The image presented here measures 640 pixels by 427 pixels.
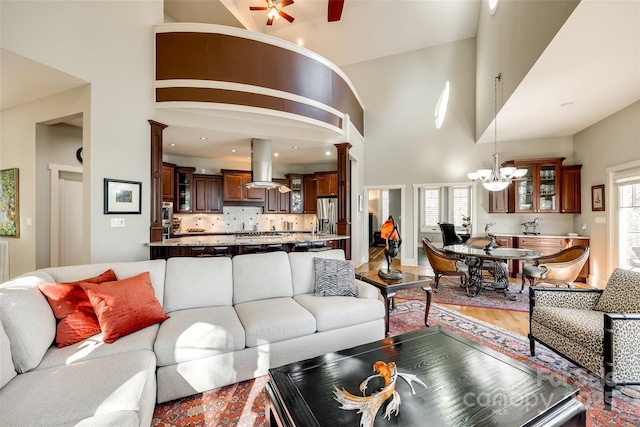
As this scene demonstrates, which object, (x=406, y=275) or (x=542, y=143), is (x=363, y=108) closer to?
(x=542, y=143)

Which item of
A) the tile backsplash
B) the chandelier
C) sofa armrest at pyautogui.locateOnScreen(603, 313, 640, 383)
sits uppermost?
the chandelier

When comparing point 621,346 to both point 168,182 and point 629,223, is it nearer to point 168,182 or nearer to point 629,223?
point 629,223

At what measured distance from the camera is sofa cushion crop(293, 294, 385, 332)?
7.70 ft

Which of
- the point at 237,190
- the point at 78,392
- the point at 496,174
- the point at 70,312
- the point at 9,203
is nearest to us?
the point at 78,392

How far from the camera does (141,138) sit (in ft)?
12.2

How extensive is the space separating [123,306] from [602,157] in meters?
6.98

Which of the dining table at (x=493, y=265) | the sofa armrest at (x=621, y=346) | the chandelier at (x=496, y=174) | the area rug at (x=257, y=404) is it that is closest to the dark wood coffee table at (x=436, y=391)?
the area rug at (x=257, y=404)

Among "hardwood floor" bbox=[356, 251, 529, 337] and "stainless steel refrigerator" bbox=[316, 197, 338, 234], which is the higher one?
"stainless steel refrigerator" bbox=[316, 197, 338, 234]

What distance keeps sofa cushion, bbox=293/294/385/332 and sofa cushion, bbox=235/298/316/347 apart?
90 mm

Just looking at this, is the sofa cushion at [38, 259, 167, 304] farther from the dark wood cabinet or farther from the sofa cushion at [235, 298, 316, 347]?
the dark wood cabinet

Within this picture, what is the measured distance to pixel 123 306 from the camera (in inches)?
74.9

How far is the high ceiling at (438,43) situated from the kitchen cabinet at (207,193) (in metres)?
0.75

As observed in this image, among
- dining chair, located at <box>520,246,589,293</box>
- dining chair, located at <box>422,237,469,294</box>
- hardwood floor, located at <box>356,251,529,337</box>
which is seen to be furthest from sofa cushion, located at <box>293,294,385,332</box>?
dining chair, located at <box>520,246,589,293</box>

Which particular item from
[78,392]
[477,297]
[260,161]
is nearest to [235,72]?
[260,161]
